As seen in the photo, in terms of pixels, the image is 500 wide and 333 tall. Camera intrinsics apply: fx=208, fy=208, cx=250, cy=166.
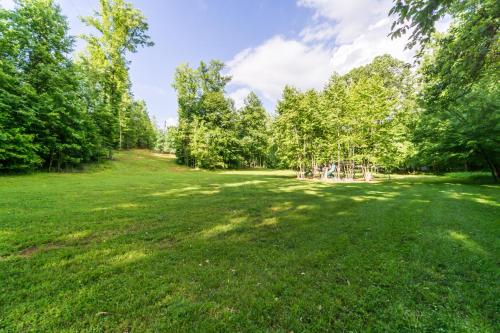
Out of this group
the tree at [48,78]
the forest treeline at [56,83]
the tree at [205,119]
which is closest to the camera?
the forest treeline at [56,83]

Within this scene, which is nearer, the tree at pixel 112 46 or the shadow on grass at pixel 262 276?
the shadow on grass at pixel 262 276

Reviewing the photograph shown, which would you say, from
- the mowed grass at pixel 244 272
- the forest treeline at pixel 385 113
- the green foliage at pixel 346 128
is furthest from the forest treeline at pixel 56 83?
the green foliage at pixel 346 128

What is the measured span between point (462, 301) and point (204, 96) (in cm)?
3813

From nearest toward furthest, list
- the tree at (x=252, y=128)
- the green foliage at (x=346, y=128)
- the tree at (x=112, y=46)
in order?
the green foliage at (x=346, y=128) < the tree at (x=112, y=46) < the tree at (x=252, y=128)

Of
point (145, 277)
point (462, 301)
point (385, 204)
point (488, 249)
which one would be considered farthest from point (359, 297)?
point (385, 204)

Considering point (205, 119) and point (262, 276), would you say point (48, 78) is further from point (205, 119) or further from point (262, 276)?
point (262, 276)

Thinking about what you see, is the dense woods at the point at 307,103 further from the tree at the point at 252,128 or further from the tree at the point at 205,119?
the tree at the point at 252,128

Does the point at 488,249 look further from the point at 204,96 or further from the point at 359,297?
the point at 204,96

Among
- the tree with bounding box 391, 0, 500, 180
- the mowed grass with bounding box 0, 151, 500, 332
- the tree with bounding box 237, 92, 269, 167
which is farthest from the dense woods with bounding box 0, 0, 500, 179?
the tree with bounding box 237, 92, 269, 167

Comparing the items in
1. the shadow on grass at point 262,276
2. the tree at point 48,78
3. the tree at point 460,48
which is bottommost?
the shadow on grass at point 262,276

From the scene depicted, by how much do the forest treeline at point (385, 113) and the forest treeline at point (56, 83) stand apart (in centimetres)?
1152

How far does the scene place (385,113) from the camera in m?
17.3

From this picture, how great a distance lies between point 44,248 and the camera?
3.68 metres

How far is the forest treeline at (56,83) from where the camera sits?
13.9 metres
